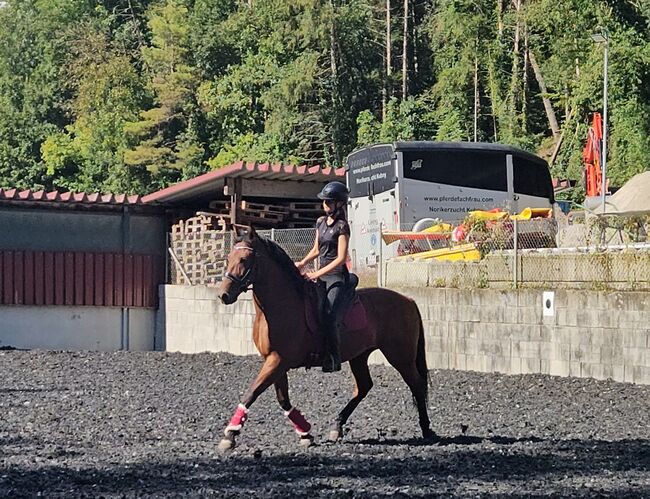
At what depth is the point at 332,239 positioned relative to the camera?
10758 mm

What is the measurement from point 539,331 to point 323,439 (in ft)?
21.8

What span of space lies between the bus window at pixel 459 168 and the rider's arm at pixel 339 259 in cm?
1500

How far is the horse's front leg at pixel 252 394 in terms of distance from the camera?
992 cm

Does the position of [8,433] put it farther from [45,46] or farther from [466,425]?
[45,46]

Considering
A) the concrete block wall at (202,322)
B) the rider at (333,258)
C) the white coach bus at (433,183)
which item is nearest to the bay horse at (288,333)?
the rider at (333,258)

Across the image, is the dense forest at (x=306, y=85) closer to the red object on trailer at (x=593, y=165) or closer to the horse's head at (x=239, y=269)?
the red object on trailer at (x=593, y=165)

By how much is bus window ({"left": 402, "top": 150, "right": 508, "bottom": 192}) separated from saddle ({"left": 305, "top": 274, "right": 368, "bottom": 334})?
14753 mm

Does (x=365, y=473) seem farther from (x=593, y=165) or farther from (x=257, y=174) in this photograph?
(x=593, y=165)

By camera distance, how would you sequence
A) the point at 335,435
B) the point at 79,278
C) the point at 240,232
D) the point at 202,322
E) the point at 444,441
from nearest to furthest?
the point at 240,232 < the point at 335,435 < the point at 444,441 < the point at 202,322 < the point at 79,278

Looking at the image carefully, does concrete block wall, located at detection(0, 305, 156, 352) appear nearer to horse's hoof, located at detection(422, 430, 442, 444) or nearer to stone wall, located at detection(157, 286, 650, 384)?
stone wall, located at detection(157, 286, 650, 384)

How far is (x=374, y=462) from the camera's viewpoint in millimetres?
9344

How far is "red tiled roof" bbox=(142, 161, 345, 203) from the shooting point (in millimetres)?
26422

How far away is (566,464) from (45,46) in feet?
227

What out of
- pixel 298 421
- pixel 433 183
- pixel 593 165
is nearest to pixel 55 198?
pixel 433 183
